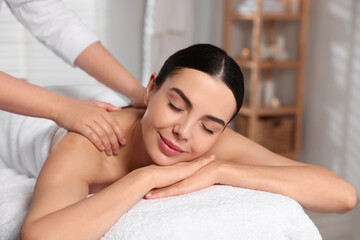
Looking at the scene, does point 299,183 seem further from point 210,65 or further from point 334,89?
point 334,89

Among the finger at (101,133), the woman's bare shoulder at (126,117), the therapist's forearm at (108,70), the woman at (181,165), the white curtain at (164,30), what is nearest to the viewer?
the woman at (181,165)

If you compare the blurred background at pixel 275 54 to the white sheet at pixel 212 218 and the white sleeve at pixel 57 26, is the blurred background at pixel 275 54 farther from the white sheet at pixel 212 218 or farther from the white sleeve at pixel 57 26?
the white sheet at pixel 212 218

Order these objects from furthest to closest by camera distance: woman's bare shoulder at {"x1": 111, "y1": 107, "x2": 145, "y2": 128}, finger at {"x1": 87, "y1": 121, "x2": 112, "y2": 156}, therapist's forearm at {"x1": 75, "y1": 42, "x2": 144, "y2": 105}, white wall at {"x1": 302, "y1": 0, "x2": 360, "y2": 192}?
1. white wall at {"x1": 302, "y1": 0, "x2": 360, "y2": 192}
2. therapist's forearm at {"x1": 75, "y1": 42, "x2": 144, "y2": 105}
3. woman's bare shoulder at {"x1": 111, "y1": 107, "x2": 145, "y2": 128}
4. finger at {"x1": 87, "y1": 121, "x2": 112, "y2": 156}

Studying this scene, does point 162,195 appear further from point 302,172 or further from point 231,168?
point 302,172

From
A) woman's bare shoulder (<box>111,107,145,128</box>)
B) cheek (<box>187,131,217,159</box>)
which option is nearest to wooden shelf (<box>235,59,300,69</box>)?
woman's bare shoulder (<box>111,107,145,128</box>)

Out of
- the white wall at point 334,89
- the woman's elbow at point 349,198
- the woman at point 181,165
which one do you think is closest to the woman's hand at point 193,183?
the woman at point 181,165

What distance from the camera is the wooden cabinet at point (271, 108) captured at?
3832mm

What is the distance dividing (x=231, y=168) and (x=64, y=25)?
2.94ft

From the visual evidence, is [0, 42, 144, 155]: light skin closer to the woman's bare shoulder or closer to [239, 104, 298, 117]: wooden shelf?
the woman's bare shoulder

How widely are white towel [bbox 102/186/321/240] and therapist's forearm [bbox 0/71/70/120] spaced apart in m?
0.40

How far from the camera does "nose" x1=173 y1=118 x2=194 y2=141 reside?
1218mm

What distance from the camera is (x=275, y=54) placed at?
4023 mm

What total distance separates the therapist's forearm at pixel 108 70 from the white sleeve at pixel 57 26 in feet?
0.10

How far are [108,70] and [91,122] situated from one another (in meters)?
0.44
